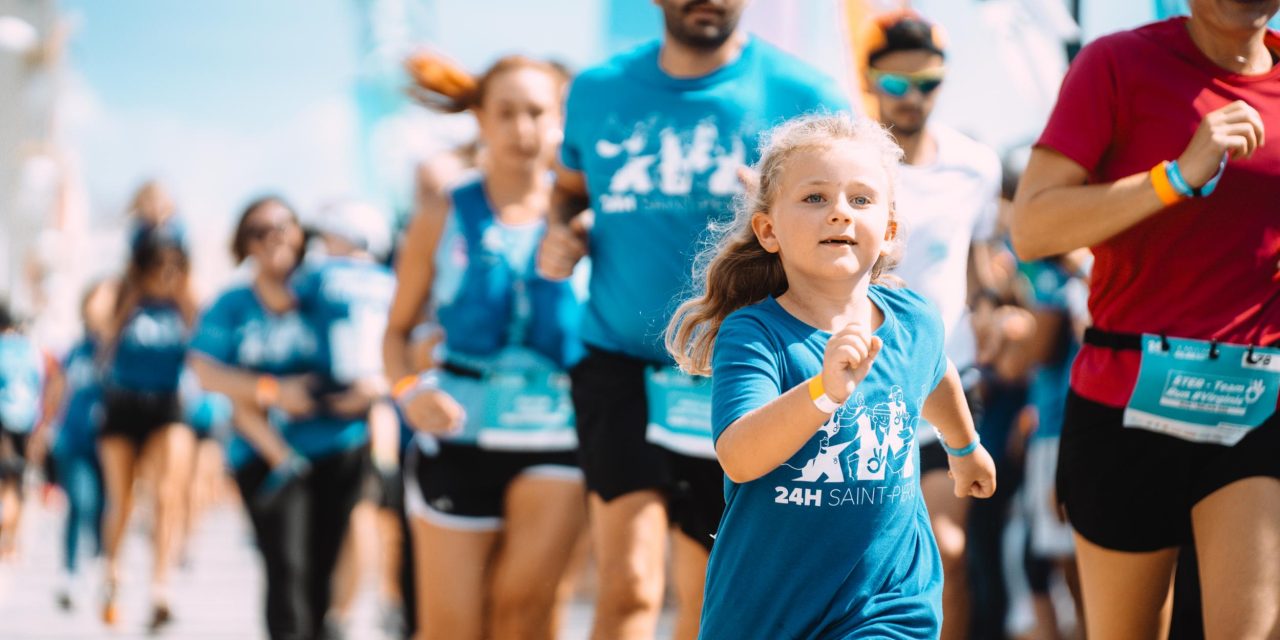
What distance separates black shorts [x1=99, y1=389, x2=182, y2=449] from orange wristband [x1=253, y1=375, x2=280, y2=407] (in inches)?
148

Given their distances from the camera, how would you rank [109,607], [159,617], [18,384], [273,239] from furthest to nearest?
[18,384] → [109,607] → [159,617] → [273,239]

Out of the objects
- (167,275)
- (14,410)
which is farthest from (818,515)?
(14,410)

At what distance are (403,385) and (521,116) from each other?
98cm

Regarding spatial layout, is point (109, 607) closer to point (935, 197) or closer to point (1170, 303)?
point (935, 197)

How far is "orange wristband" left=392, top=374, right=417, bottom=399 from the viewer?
17.9 ft

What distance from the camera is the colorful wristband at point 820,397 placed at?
2780 mm

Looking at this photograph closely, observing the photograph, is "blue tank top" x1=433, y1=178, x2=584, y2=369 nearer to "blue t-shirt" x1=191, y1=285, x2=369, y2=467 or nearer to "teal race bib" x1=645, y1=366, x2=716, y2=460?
"teal race bib" x1=645, y1=366, x2=716, y2=460

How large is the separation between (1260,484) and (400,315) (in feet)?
10.3

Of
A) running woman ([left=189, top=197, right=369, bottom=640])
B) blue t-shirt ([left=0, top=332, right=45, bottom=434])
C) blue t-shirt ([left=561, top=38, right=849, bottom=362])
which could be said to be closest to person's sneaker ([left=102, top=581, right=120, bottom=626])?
blue t-shirt ([left=0, top=332, right=45, bottom=434])

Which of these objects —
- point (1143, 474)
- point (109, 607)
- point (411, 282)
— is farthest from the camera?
point (109, 607)

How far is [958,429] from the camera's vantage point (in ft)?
11.1

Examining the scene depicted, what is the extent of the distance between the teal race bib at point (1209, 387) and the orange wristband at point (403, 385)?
8.42 feet

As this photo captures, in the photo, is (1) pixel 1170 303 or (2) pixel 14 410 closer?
(1) pixel 1170 303

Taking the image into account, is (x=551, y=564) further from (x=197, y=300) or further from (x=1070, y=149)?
(x=197, y=300)
